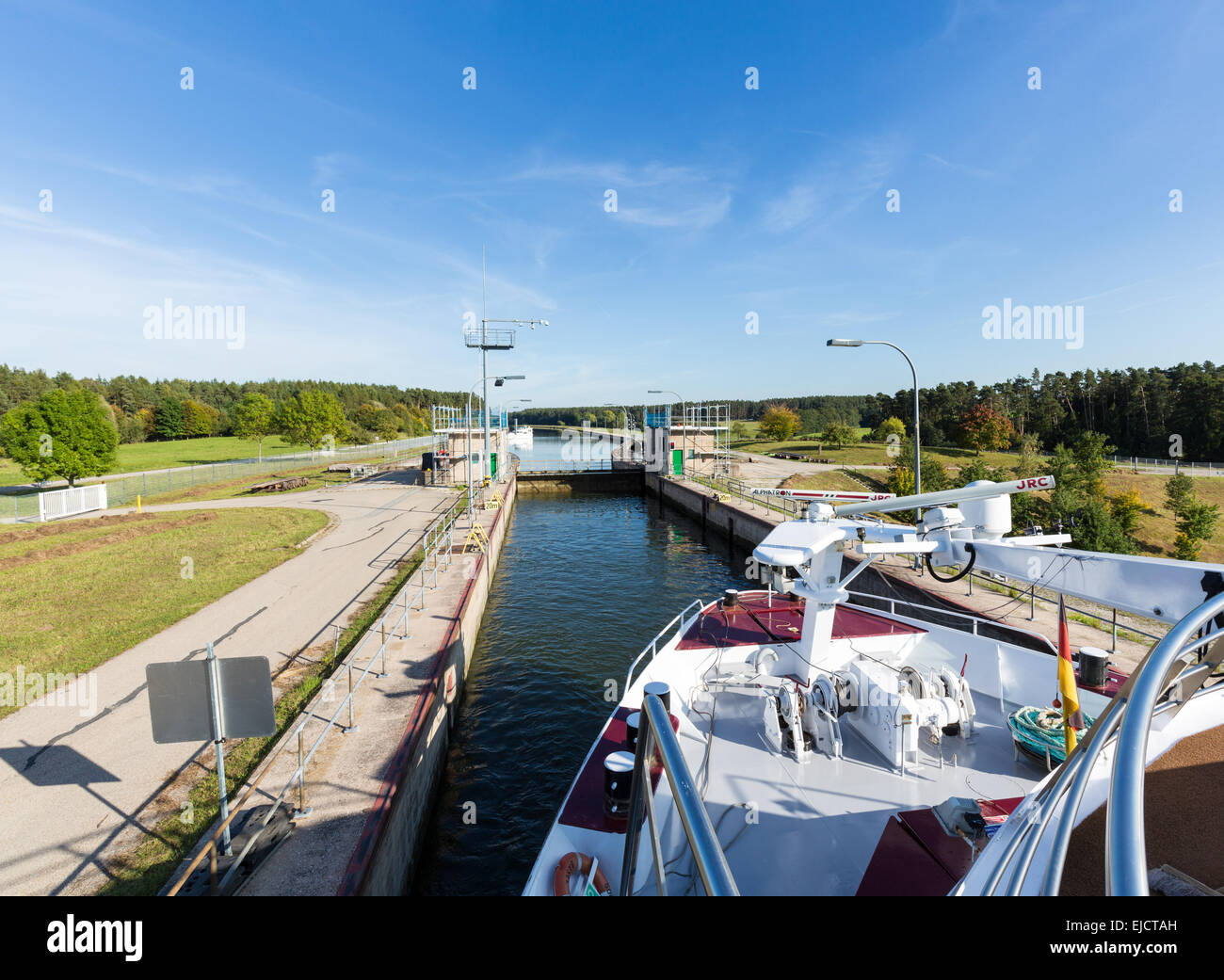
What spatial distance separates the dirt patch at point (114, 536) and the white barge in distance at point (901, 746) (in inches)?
1035

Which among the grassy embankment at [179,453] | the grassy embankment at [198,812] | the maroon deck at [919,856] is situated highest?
the grassy embankment at [179,453]

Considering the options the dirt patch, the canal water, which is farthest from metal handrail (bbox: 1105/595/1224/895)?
the dirt patch

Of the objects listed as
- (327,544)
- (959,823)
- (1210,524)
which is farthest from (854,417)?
(959,823)

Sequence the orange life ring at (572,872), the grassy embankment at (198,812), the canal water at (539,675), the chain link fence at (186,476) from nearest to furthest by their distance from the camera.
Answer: the orange life ring at (572,872), the grassy embankment at (198,812), the canal water at (539,675), the chain link fence at (186,476)

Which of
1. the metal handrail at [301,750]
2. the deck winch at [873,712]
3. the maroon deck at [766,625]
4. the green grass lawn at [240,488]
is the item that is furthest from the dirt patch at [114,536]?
the deck winch at [873,712]

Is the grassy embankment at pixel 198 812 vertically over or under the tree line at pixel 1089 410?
under

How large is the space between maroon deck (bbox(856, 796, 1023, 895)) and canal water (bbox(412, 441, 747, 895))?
5678 millimetres

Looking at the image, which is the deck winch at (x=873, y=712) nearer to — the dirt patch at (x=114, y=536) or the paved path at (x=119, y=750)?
the paved path at (x=119, y=750)

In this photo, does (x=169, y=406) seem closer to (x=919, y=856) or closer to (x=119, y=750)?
(x=119, y=750)

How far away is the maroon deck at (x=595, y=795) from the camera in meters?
7.33

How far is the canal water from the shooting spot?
405 inches
